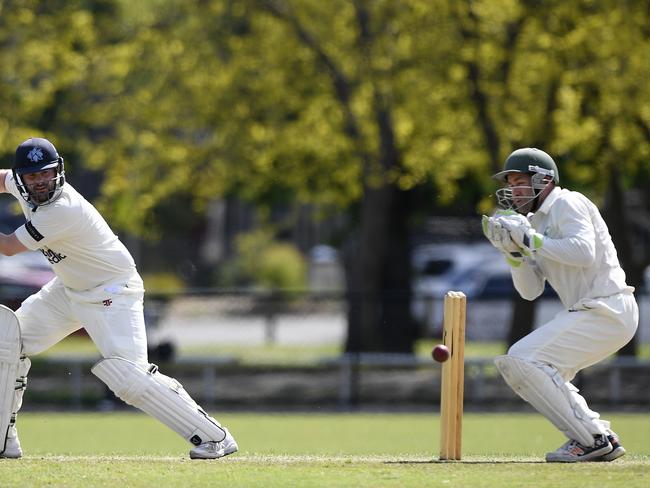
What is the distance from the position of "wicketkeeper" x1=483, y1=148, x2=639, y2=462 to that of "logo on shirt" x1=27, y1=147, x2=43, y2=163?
248 cm

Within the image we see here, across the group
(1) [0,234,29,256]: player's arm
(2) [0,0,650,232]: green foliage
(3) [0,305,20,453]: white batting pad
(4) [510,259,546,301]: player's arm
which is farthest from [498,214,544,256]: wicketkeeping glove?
(2) [0,0,650,232]: green foliage

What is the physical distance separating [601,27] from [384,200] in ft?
13.1

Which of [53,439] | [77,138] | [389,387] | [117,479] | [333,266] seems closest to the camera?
[117,479]

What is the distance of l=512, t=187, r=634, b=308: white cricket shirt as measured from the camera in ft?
23.7

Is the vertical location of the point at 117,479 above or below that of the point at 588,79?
below

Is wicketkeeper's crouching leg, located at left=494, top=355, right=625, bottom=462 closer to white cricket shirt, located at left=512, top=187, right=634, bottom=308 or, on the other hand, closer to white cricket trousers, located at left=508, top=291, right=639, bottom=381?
white cricket trousers, located at left=508, top=291, right=639, bottom=381

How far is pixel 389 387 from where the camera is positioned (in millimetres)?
15844

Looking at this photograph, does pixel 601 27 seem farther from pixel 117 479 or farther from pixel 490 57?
pixel 117 479

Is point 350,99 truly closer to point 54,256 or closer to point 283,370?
point 283,370

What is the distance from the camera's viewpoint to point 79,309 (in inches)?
301

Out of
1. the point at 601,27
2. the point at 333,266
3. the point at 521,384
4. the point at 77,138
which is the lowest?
the point at 333,266

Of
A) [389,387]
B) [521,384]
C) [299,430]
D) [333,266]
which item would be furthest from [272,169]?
[333,266]

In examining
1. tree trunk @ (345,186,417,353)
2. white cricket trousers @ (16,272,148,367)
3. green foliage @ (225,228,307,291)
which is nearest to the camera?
white cricket trousers @ (16,272,148,367)

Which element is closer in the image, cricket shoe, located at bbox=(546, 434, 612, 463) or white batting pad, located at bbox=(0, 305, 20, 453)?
cricket shoe, located at bbox=(546, 434, 612, 463)
